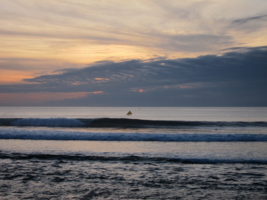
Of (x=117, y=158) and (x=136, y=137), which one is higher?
(x=136, y=137)

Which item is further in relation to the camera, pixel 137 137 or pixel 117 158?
pixel 137 137

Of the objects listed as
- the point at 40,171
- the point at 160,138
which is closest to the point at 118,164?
the point at 40,171

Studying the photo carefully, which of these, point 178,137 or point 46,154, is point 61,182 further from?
point 178,137

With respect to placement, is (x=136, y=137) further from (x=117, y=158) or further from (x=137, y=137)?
(x=117, y=158)

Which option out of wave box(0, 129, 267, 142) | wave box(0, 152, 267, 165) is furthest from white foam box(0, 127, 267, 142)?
wave box(0, 152, 267, 165)

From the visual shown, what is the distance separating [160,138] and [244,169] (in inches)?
424

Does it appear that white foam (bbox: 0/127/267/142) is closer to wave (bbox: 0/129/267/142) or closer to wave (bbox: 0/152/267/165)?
wave (bbox: 0/129/267/142)

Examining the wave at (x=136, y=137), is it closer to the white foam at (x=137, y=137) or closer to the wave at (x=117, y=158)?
the white foam at (x=137, y=137)

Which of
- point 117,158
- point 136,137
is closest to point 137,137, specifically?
point 136,137

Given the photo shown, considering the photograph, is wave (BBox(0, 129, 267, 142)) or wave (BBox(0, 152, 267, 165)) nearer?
wave (BBox(0, 152, 267, 165))

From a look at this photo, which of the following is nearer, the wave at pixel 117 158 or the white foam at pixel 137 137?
the wave at pixel 117 158

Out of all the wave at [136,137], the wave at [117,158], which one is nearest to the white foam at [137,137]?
→ the wave at [136,137]

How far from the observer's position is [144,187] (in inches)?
312

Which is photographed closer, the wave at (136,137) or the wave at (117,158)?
the wave at (117,158)
